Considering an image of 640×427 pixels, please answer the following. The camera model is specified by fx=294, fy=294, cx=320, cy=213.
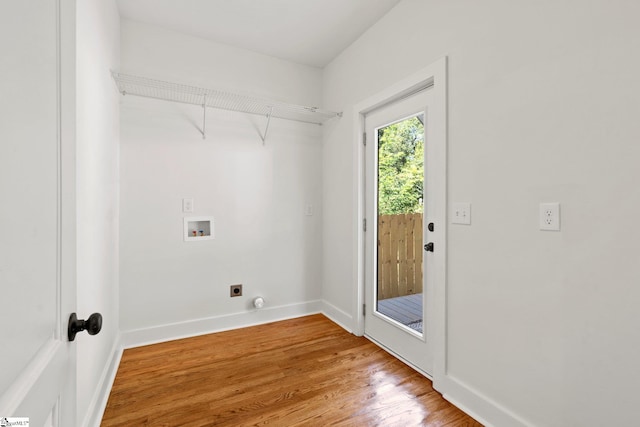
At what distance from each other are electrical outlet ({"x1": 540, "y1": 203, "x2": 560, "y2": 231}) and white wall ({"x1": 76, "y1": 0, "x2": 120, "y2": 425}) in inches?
83.1

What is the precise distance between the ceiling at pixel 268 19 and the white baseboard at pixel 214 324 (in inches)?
101

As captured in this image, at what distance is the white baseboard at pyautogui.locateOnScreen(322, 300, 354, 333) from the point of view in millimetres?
2799

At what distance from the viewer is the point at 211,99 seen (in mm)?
2598

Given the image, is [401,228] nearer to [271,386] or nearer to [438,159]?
[438,159]

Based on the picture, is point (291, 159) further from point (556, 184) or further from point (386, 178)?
point (556, 184)

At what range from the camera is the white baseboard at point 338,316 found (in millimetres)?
2799

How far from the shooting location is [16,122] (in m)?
0.48

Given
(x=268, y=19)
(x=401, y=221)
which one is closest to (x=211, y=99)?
(x=268, y=19)

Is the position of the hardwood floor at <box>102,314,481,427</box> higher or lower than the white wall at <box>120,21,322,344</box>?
lower

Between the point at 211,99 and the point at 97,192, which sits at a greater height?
the point at 211,99

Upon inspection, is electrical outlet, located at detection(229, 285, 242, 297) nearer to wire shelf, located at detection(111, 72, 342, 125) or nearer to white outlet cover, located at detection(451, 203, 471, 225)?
wire shelf, located at detection(111, 72, 342, 125)

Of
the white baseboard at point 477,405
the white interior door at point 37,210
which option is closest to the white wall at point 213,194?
the white baseboard at point 477,405

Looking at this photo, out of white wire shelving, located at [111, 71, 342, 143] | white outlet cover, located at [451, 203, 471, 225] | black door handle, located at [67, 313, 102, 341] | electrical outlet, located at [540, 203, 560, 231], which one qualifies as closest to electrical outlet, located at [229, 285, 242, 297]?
white wire shelving, located at [111, 71, 342, 143]

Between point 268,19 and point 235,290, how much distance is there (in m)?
2.41
